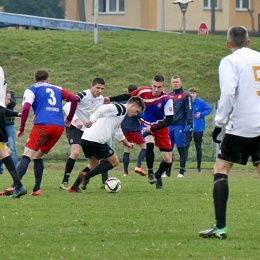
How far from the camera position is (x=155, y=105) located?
14500mm

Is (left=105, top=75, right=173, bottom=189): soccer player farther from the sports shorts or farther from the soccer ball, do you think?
the sports shorts

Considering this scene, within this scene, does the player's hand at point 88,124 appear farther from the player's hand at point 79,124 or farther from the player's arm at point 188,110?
the player's arm at point 188,110

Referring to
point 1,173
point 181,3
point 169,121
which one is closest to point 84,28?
point 181,3

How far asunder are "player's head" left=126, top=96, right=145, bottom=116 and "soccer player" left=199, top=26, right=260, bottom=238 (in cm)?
461

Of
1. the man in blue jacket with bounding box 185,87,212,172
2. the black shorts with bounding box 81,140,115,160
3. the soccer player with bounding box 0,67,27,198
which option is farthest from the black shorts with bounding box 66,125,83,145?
the man in blue jacket with bounding box 185,87,212,172

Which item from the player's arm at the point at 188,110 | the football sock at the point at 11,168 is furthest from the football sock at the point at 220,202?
the player's arm at the point at 188,110

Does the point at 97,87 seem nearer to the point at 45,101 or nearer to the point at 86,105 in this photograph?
the point at 86,105

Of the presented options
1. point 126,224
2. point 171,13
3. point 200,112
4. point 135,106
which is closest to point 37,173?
point 135,106

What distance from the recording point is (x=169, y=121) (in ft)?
46.7

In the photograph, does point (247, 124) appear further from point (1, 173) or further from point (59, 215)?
point (1, 173)

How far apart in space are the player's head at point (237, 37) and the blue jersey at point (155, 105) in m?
5.78

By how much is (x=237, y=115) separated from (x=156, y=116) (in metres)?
6.15

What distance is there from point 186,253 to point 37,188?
18.9 feet

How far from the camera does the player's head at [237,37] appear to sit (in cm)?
846
